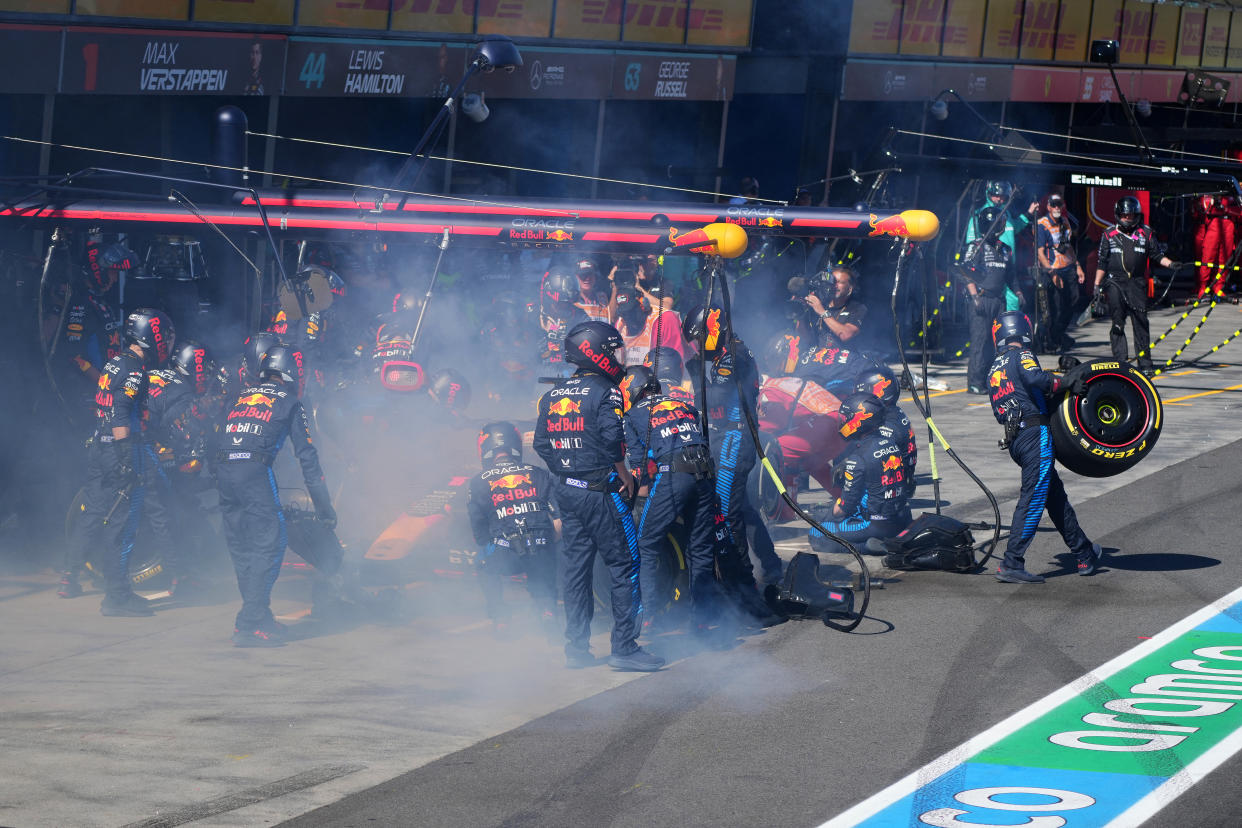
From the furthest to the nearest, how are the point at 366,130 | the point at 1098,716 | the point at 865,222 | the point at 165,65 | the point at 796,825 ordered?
the point at 366,130, the point at 165,65, the point at 865,222, the point at 1098,716, the point at 796,825

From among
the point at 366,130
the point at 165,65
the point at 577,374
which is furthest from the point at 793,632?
the point at 366,130

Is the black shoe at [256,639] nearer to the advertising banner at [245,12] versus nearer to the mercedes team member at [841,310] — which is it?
the mercedes team member at [841,310]

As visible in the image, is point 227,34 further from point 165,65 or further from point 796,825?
point 796,825

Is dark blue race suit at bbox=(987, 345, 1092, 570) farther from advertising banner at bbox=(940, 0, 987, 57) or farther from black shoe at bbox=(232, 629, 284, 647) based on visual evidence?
advertising banner at bbox=(940, 0, 987, 57)

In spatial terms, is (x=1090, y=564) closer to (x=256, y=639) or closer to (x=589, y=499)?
(x=589, y=499)

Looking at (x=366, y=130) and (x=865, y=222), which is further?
(x=366, y=130)

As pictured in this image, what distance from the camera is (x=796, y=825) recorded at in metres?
6.39

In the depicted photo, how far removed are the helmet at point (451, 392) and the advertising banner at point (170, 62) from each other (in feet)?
18.8

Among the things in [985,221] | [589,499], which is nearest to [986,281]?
[985,221]

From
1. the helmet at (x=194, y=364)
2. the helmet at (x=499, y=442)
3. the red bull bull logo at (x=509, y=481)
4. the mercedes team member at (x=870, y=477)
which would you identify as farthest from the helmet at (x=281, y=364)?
the mercedes team member at (x=870, y=477)

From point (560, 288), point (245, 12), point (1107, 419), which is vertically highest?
point (245, 12)

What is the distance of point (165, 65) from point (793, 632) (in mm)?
9384

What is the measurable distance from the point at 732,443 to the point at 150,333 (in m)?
4.06

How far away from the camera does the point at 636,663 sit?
28.7 ft
